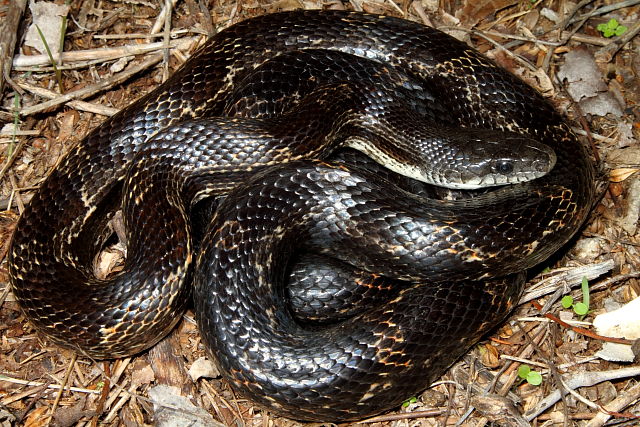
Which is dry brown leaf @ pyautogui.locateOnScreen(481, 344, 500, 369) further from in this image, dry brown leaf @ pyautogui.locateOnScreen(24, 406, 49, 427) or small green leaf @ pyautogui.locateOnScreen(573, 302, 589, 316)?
dry brown leaf @ pyautogui.locateOnScreen(24, 406, 49, 427)

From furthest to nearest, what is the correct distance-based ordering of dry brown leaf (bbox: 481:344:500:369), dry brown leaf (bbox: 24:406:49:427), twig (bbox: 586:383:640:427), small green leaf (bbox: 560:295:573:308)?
1. small green leaf (bbox: 560:295:573:308)
2. dry brown leaf (bbox: 481:344:500:369)
3. dry brown leaf (bbox: 24:406:49:427)
4. twig (bbox: 586:383:640:427)

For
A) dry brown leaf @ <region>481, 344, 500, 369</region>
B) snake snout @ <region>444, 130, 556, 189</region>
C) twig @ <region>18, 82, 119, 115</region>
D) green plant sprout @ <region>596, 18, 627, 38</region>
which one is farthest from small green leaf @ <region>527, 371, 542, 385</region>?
twig @ <region>18, 82, 119, 115</region>

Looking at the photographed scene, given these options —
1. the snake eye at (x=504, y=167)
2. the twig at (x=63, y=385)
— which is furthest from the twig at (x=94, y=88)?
the snake eye at (x=504, y=167)

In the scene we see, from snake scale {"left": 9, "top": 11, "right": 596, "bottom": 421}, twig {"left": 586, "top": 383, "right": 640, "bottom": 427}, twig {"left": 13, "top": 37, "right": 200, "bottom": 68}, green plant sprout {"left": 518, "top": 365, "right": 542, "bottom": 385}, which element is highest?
twig {"left": 13, "top": 37, "right": 200, "bottom": 68}

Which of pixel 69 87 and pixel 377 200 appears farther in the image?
pixel 69 87

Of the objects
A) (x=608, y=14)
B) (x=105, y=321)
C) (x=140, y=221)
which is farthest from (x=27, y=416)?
(x=608, y=14)

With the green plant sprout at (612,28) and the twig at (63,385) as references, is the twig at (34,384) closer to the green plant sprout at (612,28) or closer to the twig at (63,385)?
the twig at (63,385)

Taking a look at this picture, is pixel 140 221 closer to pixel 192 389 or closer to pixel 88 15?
pixel 192 389

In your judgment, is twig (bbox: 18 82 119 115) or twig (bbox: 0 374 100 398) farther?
twig (bbox: 18 82 119 115)
